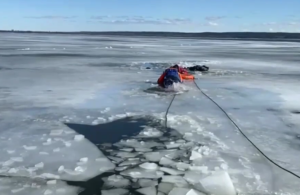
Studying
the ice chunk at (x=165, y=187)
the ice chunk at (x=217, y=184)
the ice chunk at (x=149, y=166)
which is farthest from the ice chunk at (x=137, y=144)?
the ice chunk at (x=217, y=184)

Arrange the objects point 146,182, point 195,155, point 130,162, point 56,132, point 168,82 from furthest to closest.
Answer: point 168,82
point 56,132
point 195,155
point 130,162
point 146,182

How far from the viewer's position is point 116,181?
385cm

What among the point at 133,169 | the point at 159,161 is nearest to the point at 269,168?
the point at 159,161

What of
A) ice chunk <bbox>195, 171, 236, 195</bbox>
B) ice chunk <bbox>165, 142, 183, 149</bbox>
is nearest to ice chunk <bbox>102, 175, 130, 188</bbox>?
ice chunk <bbox>195, 171, 236, 195</bbox>

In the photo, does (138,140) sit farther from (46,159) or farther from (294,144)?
(294,144)

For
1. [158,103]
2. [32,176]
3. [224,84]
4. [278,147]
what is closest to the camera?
[32,176]

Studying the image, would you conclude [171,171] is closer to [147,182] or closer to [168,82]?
[147,182]

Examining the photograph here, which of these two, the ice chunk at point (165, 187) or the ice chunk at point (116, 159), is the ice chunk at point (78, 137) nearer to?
the ice chunk at point (116, 159)

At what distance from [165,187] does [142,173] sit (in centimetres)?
42

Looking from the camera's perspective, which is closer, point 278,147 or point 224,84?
point 278,147

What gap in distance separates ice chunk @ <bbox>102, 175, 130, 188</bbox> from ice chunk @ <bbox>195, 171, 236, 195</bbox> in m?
0.71

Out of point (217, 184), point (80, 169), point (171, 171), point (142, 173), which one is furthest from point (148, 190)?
point (80, 169)

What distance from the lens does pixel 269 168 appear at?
4312 mm

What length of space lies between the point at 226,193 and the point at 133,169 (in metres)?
1.08
